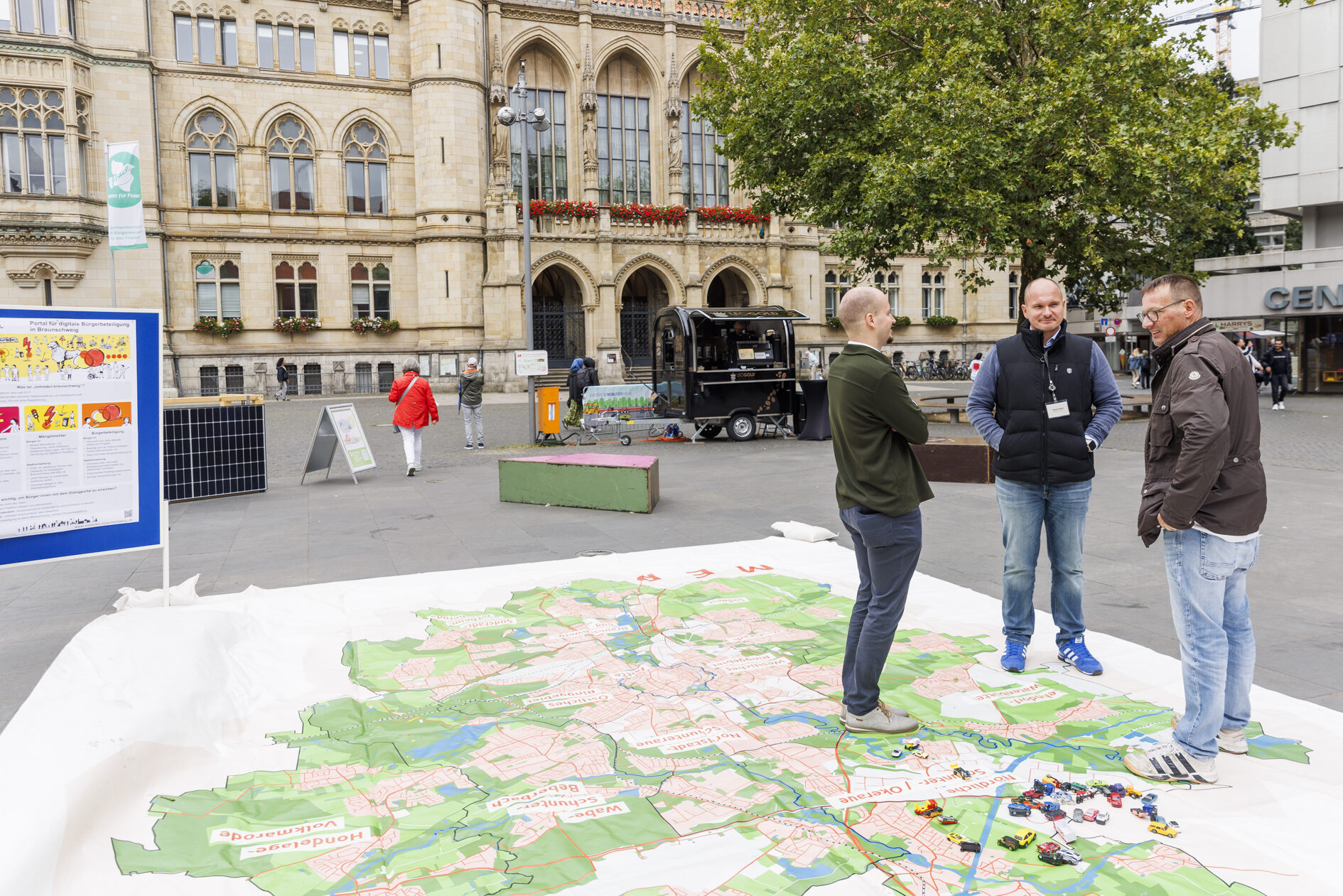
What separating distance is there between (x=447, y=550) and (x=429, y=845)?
530 centimetres

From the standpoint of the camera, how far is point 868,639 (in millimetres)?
4055

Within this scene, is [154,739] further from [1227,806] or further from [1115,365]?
[1115,365]

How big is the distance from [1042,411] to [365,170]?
114 ft

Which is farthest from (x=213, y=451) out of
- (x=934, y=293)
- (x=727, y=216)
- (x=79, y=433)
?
(x=934, y=293)

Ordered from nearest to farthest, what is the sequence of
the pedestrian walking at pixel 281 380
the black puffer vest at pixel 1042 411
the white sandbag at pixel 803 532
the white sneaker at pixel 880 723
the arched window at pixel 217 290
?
the white sneaker at pixel 880 723, the black puffer vest at pixel 1042 411, the white sandbag at pixel 803 532, the pedestrian walking at pixel 281 380, the arched window at pixel 217 290

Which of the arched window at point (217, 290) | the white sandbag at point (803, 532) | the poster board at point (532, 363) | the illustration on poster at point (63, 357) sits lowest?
the white sandbag at point (803, 532)

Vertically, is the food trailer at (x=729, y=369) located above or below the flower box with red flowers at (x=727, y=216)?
below

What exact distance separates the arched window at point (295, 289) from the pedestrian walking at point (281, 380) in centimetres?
219

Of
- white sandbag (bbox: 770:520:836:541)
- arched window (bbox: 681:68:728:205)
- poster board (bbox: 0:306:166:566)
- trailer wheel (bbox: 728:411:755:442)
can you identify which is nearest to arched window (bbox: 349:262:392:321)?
arched window (bbox: 681:68:728:205)

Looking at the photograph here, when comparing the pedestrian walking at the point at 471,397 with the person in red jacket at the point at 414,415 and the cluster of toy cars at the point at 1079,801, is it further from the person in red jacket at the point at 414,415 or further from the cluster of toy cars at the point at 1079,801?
the cluster of toy cars at the point at 1079,801

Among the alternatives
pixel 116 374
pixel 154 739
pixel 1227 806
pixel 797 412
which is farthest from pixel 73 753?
pixel 797 412

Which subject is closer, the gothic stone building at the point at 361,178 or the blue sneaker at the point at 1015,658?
the blue sneaker at the point at 1015,658

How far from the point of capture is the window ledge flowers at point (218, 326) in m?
32.5

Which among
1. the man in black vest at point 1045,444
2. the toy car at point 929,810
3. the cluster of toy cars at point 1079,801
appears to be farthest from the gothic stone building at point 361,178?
the toy car at point 929,810
